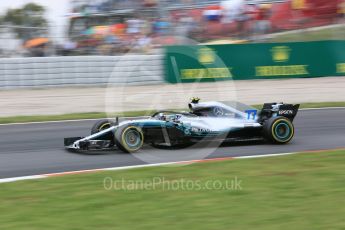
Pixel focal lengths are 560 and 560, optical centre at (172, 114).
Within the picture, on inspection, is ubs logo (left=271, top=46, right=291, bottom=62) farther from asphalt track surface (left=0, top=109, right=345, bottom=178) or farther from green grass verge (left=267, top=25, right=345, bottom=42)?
asphalt track surface (left=0, top=109, right=345, bottom=178)

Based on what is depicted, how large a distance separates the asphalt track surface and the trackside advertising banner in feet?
25.3

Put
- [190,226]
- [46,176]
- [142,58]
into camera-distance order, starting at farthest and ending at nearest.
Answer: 1. [142,58]
2. [46,176]
3. [190,226]

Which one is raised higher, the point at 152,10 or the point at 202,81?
the point at 152,10

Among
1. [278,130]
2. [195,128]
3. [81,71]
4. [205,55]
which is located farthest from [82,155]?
[205,55]

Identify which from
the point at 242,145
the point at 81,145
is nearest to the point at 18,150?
the point at 81,145

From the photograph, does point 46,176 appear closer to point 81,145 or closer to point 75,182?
point 75,182

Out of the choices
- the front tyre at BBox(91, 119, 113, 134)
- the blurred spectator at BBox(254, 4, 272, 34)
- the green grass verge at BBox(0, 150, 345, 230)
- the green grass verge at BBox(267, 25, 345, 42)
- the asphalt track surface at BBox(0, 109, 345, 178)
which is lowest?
the green grass verge at BBox(0, 150, 345, 230)

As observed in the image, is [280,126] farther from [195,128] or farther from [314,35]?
[314,35]

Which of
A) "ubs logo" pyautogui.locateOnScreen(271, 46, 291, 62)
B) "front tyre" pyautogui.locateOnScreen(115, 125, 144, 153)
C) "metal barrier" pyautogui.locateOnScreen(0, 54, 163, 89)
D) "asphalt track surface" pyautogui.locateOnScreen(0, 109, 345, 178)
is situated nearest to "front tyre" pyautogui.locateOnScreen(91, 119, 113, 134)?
"asphalt track surface" pyautogui.locateOnScreen(0, 109, 345, 178)

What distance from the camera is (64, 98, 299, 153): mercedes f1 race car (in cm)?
752

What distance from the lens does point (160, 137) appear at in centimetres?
770

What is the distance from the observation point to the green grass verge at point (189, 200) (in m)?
4.46

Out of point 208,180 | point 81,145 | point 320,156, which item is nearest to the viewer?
point 208,180

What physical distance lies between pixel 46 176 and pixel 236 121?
2.91 metres
